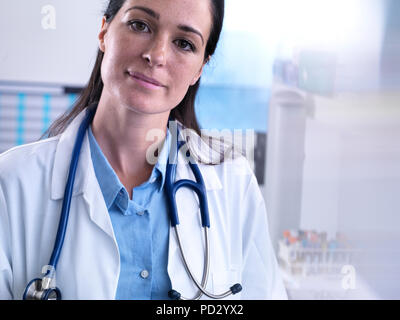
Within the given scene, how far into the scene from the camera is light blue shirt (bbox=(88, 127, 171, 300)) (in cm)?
74

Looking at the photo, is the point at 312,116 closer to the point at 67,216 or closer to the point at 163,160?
the point at 163,160

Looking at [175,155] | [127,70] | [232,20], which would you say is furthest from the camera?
[232,20]

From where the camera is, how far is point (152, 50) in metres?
0.72

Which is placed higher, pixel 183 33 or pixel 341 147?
pixel 183 33

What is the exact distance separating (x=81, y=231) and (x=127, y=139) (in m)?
0.20

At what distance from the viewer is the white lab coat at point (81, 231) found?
0.71 m

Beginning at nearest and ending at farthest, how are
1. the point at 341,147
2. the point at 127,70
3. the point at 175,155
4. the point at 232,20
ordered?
1. the point at 127,70
2. the point at 175,155
3. the point at 232,20
4. the point at 341,147

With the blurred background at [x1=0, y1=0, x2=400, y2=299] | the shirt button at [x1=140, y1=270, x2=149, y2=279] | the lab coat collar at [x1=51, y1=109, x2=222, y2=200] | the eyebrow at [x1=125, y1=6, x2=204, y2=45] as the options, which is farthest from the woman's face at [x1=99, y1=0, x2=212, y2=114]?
the blurred background at [x1=0, y1=0, x2=400, y2=299]

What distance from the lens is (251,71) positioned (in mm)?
1354

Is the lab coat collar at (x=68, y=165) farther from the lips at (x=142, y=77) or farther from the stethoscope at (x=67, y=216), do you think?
the lips at (x=142, y=77)

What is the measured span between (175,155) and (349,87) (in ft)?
2.42
